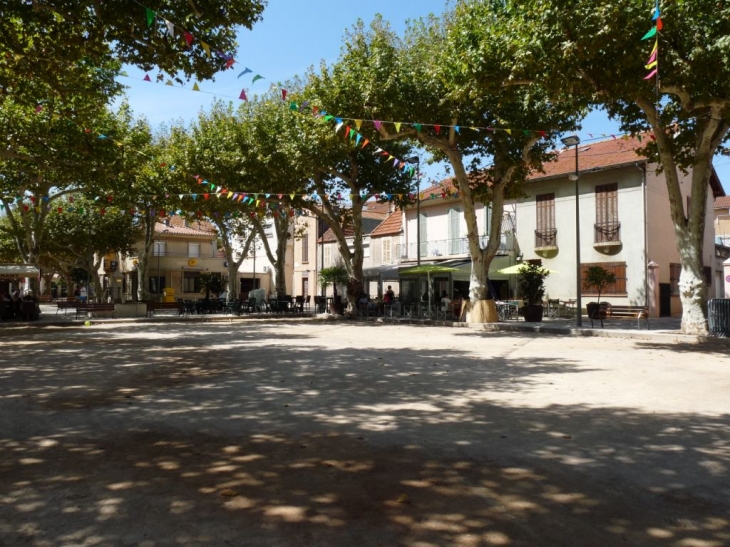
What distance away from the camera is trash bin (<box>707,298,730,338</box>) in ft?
47.3

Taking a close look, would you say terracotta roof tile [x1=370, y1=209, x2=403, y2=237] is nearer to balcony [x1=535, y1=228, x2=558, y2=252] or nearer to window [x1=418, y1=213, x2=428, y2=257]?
window [x1=418, y1=213, x2=428, y2=257]

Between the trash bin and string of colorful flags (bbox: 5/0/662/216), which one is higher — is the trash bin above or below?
below

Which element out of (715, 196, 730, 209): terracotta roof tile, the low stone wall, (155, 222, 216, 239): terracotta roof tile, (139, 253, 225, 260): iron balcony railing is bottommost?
the low stone wall

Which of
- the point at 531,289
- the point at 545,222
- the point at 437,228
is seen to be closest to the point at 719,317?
the point at 531,289

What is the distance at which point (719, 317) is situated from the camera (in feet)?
47.9

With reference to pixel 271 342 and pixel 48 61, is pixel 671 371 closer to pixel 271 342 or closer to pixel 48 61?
pixel 271 342


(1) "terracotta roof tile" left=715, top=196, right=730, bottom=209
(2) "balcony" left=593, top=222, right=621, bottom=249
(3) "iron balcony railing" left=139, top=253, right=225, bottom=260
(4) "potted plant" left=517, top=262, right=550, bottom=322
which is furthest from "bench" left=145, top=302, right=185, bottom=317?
(1) "terracotta roof tile" left=715, top=196, right=730, bottom=209

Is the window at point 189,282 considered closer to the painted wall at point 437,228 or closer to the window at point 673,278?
the painted wall at point 437,228

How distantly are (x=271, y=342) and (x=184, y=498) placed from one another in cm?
1082

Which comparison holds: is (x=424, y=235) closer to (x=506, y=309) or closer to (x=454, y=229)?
(x=454, y=229)

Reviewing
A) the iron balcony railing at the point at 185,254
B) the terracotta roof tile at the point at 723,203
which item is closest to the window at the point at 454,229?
the iron balcony railing at the point at 185,254

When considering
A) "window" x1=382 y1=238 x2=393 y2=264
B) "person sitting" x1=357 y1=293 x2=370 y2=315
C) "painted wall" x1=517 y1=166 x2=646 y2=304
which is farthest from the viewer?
"window" x1=382 y1=238 x2=393 y2=264

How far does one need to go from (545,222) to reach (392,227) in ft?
36.7

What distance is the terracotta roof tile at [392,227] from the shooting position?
36.9 meters
